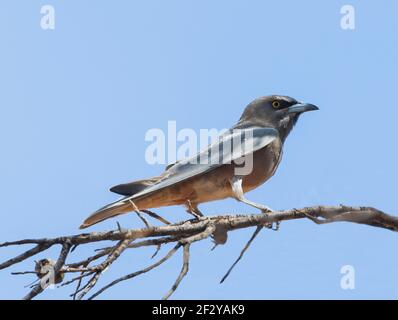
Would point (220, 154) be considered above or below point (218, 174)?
above

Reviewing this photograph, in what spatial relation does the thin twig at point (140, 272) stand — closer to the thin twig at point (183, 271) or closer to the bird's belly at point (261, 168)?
the thin twig at point (183, 271)

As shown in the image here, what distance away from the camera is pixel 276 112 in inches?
358

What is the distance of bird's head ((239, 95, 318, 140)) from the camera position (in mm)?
8961

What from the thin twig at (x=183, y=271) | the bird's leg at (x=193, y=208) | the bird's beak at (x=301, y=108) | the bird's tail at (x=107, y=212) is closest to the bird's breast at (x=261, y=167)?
the bird's leg at (x=193, y=208)

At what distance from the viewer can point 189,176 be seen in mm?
7512

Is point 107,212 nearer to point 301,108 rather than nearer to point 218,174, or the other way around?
point 218,174

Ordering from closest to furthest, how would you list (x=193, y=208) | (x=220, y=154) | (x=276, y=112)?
(x=193, y=208), (x=220, y=154), (x=276, y=112)

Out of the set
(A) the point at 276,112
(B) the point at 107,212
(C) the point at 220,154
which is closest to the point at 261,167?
(C) the point at 220,154

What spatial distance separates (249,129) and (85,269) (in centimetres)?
445

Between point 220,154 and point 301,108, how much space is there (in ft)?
5.23

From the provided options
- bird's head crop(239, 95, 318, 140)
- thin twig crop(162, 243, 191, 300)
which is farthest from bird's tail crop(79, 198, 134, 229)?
bird's head crop(239, 95, 318, 140)

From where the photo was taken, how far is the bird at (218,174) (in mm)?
7046
